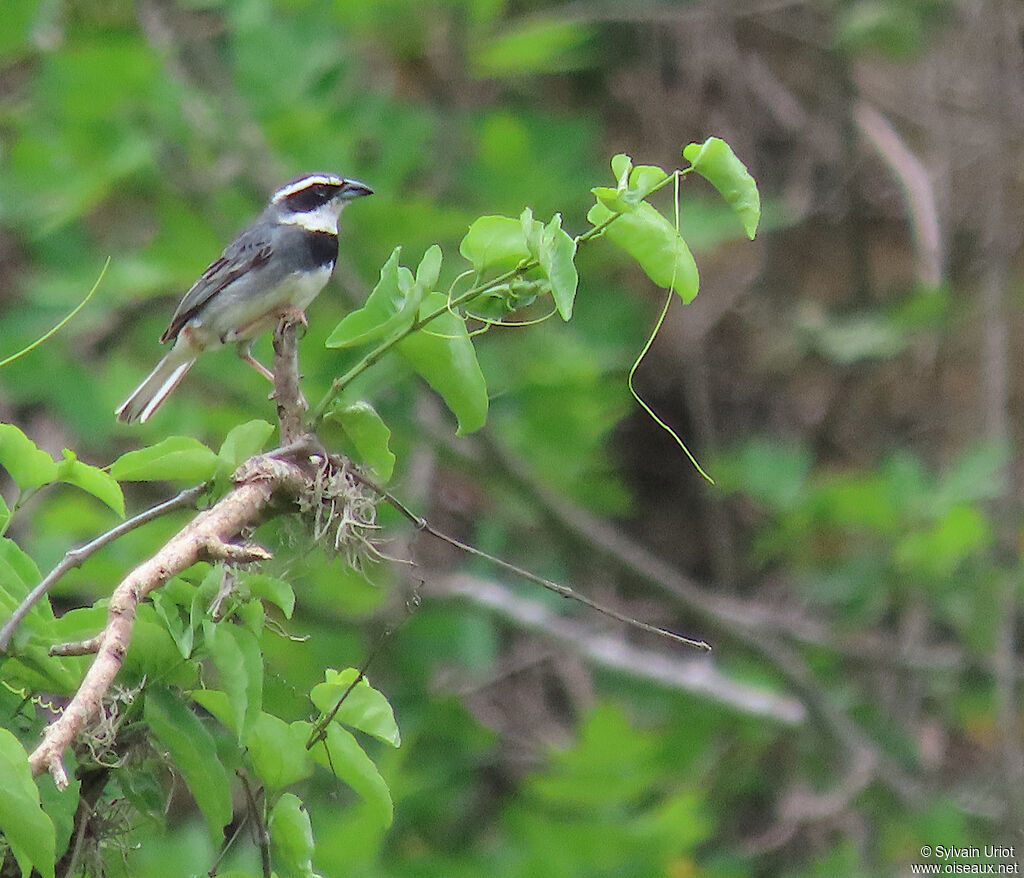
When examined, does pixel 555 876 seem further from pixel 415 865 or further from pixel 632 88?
pixel 632 88

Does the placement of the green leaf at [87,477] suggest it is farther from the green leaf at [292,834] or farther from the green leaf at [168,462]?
the green leaf at [292,834]

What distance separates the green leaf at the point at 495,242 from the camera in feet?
6.20

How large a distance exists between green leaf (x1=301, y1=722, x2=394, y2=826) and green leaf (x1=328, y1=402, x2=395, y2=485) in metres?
0.45

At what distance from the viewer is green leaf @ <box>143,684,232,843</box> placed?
5.86ft

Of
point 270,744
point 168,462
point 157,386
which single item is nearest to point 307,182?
point 157,386

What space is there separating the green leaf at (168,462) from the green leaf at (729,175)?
0.77 m

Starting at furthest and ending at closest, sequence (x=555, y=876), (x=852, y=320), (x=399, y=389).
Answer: (x=852, y=320) < (x=399, y=389) < (x=555, y=876)

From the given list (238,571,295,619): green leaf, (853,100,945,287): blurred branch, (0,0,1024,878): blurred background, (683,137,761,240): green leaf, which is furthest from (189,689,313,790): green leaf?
(853,100,945,287): blurred branch

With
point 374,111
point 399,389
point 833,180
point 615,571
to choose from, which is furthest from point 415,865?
point 833,180

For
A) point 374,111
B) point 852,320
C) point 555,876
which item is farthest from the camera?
point 852,320

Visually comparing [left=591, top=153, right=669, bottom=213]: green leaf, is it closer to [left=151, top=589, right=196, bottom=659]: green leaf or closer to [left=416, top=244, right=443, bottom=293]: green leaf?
[left=416, top=244, right=443, bottom=293]: green leaf

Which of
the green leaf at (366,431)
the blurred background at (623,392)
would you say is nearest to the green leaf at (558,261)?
the green leaf at (366,431)

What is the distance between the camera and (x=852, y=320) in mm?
6879

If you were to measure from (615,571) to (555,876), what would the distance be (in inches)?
54.3
